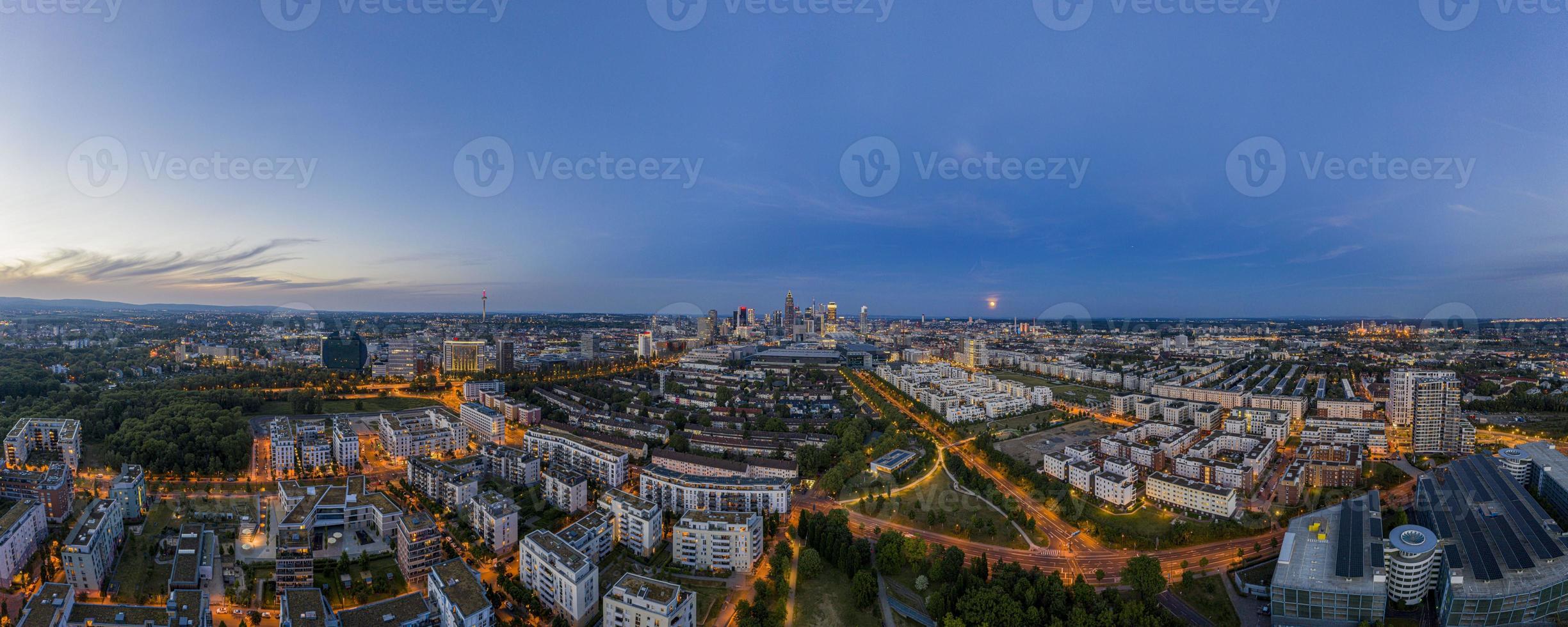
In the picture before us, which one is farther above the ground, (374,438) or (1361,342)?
(1361,342)

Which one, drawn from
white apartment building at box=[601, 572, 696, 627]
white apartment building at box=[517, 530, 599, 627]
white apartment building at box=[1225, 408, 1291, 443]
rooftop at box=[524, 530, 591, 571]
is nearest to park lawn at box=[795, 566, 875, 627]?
white apartment building at box=[601, 572, 696, 627]

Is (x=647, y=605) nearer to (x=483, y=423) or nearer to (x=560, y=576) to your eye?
(x=560, y=576)

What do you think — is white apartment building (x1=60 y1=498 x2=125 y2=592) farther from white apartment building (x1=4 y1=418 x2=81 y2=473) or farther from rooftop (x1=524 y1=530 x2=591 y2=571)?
white apartment building (x1=4 y1=418 x2=81 y2=473)

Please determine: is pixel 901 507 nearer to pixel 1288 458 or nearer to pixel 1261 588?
pixel 1261 588

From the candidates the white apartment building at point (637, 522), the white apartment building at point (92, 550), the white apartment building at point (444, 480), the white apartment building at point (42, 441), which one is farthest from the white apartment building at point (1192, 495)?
the white apartment building at point (42, 441)

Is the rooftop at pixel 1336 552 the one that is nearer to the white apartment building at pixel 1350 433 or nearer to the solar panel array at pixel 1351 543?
the solar panel array at pixel 1351 543

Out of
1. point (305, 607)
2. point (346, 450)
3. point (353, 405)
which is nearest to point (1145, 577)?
point (305, 607)

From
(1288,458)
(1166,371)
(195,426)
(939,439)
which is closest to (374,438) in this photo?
(195,426)

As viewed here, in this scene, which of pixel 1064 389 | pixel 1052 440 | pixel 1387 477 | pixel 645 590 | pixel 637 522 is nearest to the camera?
pixel 645 590
